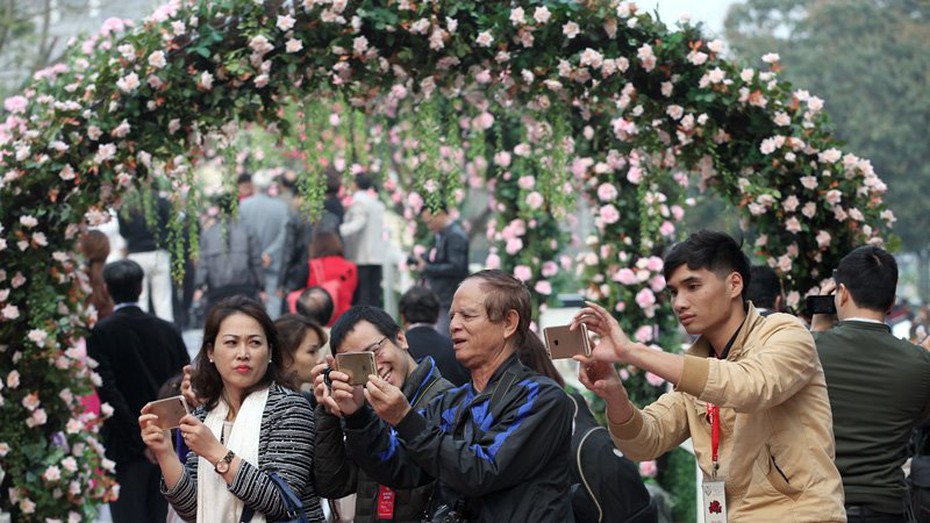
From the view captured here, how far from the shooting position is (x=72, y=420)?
27.0 feet

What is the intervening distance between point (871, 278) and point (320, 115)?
3955mm

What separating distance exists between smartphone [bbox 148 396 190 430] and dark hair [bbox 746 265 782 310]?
128 inches

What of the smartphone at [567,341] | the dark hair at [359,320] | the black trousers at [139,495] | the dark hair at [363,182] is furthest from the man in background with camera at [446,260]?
the smartphone at [567,341]

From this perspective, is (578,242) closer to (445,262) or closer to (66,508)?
(445,262)

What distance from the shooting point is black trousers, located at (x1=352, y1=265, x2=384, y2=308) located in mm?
14000

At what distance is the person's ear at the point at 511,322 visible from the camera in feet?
15.1

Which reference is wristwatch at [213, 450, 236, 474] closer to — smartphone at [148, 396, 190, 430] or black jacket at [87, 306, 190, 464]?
smartphone at [148, 396, 190, 430]

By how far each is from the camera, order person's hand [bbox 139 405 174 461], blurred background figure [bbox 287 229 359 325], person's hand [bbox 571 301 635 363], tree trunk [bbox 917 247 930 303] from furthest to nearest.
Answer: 1. tree trunk [bbox 917 247 930 303]
2. blurred background figure [bbox 287 229 359 325]
3. person's hand [bbox 139 405 174 461]
4. person's hand [bbox 571 301 635 363]

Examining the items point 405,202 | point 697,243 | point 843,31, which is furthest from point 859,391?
point 843,31

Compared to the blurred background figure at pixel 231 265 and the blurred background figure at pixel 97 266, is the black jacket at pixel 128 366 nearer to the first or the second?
the blurred background figure at pixel 97 266

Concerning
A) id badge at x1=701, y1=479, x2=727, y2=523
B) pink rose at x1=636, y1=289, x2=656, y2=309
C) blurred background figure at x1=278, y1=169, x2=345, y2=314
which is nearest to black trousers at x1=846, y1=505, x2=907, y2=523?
id badge at x1=701, y1=479, x2=727, y2=523

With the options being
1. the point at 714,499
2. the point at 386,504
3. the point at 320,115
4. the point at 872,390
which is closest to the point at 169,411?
the point at 386,504

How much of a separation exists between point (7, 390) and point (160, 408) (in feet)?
11.2

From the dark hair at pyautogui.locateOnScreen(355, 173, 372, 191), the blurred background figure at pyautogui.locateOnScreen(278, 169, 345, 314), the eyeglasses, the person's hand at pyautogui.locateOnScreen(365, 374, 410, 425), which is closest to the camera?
the person's hand at pyautogui.locateOnScreen(365, 374, 410, 425)
